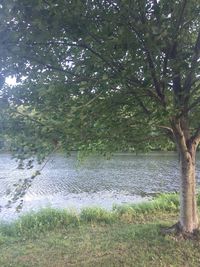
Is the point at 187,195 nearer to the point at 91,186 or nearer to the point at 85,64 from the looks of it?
Result: the point at 85,64

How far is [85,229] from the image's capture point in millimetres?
7402

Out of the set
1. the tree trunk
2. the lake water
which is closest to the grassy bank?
the tree trunk

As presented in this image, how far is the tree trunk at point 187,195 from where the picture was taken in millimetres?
5793

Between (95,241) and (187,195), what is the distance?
1719mm

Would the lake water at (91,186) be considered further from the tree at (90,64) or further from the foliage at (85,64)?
the foliage at (85,64)

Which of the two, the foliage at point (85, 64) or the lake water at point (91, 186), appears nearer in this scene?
the foliage at point (85, 64)

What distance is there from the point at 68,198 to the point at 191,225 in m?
9.93

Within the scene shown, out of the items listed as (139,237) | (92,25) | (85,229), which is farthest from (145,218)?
(92,25)

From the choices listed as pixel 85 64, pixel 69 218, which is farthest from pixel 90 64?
pixel 69 218

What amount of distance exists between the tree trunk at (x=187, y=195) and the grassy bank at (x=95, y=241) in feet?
1.12

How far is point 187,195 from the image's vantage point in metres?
5.79

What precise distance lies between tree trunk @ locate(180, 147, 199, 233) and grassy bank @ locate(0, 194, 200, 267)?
34cm

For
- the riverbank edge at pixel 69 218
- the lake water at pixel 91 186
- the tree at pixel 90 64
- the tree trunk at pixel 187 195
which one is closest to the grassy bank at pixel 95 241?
the riverbank edge at pixel 69 218

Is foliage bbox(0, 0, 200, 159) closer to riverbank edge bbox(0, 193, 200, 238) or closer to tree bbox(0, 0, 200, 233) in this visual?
tree bbox(0, 0, 200, 233)
